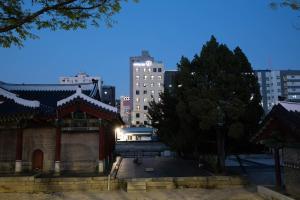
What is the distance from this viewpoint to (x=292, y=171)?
48.4 feet

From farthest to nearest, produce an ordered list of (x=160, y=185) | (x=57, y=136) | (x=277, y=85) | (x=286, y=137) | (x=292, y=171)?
(x=277, y=85)
(x=57, y=136)
(x=160, y=185)
(x=292, y=171)
(x=286, y=137)

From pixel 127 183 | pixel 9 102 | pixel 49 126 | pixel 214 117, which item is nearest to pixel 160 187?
pixel 127 183

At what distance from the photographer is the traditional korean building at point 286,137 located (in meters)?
13.8

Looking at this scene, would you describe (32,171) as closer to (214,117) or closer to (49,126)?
(49,126)

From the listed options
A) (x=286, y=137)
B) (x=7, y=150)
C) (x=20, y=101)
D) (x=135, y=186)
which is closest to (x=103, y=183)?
(x=135, y=186)

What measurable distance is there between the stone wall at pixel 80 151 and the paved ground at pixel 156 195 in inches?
173

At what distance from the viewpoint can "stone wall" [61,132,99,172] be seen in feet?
72.9

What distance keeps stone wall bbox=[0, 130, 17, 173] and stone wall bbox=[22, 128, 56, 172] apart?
0.70 metres

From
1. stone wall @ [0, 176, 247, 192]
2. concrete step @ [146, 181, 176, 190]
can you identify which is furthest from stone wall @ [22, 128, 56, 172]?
concrete step @ [146, 181, 176, 190]

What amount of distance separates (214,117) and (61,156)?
10.5 meters

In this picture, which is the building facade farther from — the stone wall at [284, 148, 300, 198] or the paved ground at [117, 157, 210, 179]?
the stone wall at [284, 148, 300, 198]

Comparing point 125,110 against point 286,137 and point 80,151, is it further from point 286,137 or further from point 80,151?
point 286,137

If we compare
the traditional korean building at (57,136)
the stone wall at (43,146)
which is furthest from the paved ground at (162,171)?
the stone wall at (43,146)

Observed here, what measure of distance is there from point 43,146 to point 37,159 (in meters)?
0.97
